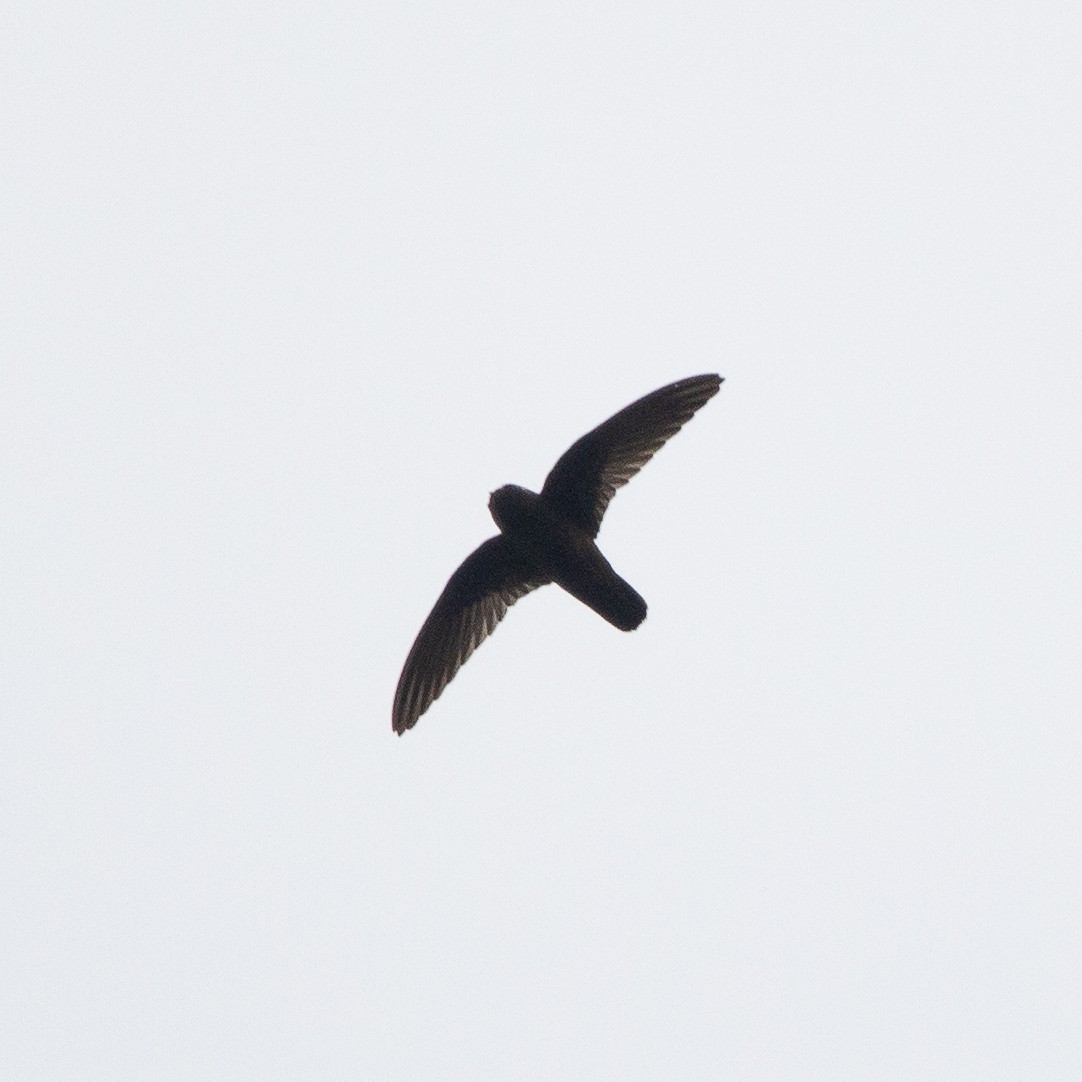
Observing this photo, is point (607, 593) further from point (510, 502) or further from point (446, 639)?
point (446, 639)

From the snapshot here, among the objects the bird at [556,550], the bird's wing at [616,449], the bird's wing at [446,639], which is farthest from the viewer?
the bird's wing at [446,639]

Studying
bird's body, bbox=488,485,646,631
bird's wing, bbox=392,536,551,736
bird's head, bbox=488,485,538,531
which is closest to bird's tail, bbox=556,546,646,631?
bird's body, bbox=488,485,646,631

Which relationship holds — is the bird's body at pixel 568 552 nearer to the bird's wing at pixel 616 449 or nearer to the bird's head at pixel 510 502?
the bird's head at pixel 510 502

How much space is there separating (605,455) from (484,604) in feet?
4.29

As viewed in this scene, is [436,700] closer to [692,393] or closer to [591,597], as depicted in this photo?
→ [591,597]

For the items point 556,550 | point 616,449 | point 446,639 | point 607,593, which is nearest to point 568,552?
point 556,550

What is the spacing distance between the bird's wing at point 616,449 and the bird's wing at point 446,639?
812mm

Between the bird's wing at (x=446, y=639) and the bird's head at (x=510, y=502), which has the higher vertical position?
the bird's head at (x=510, y=502)

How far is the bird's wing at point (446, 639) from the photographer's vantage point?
1062 centimetres

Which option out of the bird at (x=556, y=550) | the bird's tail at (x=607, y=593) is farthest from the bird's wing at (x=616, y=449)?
the bird's tail at (x=607, y=593)

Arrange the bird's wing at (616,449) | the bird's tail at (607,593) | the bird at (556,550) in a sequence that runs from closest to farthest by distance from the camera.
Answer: the bird's tail at (607,593) < the bird at (556,550) < the bird's wing at (616,449)

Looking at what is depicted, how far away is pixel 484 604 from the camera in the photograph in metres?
10.7

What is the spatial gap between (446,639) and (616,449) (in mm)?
1678

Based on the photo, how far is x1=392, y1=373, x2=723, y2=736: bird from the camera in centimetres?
966
